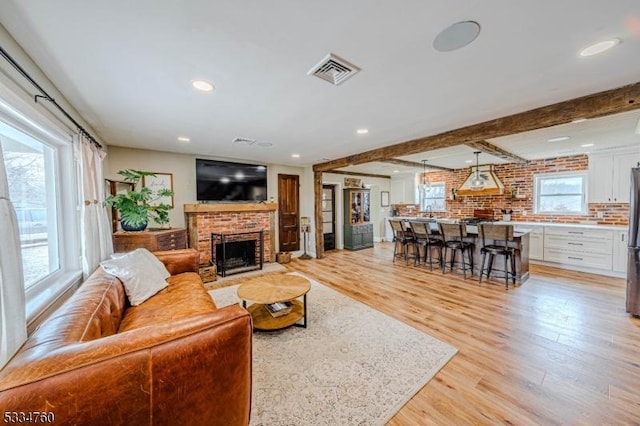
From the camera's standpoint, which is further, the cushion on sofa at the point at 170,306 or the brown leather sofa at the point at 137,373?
the cushion on sofa at the point at 170,306

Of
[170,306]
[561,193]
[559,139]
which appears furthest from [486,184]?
[170,306]

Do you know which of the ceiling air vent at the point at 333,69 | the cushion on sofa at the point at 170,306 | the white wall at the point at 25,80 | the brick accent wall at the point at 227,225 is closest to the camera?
the white wall at the point at 25,80

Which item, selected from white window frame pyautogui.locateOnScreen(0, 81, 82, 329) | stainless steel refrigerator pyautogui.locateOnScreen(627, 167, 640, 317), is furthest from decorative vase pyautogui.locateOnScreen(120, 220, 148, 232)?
stainless steel refrigerator pyautogui.locateOnScreen(627, 167, 640, 317)

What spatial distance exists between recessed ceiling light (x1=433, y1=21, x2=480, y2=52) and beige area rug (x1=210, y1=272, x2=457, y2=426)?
92.6 inches

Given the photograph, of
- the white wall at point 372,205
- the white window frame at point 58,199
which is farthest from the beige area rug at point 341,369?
the white wall at point 372,205

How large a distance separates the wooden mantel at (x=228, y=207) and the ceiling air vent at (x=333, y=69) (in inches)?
150

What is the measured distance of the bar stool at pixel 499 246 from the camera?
12.5 feet

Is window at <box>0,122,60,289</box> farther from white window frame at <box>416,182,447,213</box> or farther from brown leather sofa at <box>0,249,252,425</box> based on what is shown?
white window frame at <box>416,182,447,213</box>

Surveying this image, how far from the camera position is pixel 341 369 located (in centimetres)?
198

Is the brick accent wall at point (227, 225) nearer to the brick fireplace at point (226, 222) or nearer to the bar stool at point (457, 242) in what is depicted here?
the brick fireplace at point (226, 222)

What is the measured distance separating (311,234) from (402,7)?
5540 millimetres

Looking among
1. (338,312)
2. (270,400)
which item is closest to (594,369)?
(338,312)

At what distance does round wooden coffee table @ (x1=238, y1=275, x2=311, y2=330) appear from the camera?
2.43m

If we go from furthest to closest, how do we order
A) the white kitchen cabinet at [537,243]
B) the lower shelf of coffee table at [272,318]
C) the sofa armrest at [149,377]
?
the white kitchen cabinet at [537,243]
the lower shelf of coffee table at [272,318]
the sofa armrest at [149,377]
